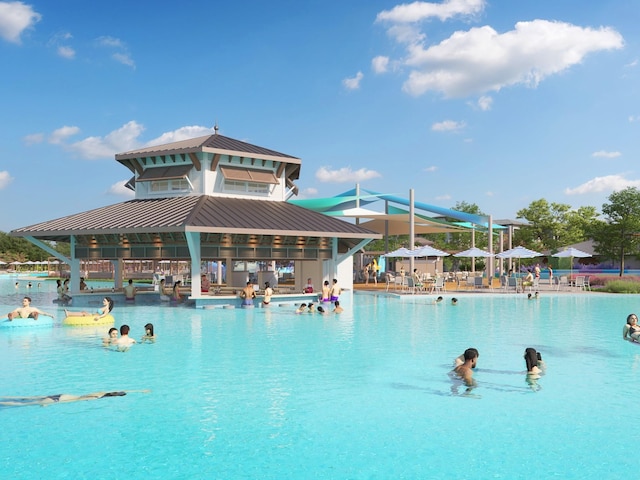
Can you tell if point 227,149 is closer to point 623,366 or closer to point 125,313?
point 125,313

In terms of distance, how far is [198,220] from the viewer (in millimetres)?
21203

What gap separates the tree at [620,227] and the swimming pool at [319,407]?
1442 inches

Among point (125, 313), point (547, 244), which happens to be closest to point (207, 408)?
point (125, 313)

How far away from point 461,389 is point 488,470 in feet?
11.4

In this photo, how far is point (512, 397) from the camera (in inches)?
359

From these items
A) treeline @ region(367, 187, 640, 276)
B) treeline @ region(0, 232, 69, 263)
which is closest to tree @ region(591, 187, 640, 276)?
treeline @ region(367, 187, 640, 276)

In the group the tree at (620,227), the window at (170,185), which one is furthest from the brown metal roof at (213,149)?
the tree at (620,227)

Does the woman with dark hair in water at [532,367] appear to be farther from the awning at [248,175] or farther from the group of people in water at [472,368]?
the awning at [248,175]

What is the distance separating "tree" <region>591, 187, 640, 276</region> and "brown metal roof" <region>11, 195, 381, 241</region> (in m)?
32.9

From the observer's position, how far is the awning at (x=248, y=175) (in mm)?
25906

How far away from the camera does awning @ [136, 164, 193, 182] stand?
25.7 m

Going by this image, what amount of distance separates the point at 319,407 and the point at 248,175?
1908cm

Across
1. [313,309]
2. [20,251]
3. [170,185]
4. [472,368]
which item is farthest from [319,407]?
[20,251]

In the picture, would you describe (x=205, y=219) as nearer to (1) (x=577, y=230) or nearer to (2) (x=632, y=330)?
(2) (x=632, y=330)
